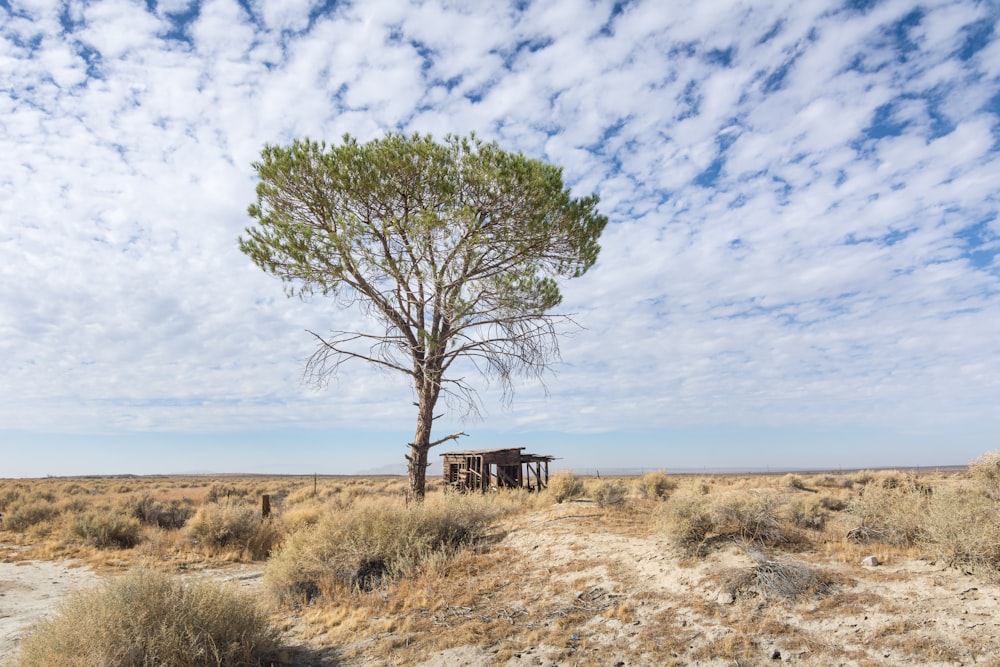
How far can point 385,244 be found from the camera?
1326 centimetres

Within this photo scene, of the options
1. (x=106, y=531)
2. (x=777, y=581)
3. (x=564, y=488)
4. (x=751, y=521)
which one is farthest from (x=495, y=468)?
(x=777, y=581)

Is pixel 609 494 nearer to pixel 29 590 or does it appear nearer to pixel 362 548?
pixel 362 548

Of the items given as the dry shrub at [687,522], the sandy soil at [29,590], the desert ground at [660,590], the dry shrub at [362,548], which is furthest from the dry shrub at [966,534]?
the sandy soil at [29,590]

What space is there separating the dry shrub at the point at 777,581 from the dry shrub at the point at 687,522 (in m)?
1.19

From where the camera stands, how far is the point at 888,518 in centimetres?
862

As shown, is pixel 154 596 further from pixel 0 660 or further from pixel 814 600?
pixel 814 600

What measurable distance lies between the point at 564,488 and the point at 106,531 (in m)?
13.2

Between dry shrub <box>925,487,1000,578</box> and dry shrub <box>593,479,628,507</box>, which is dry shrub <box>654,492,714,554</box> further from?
dry shrub <box>593,479,628,507</box>

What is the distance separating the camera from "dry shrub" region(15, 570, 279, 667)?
17.7ft

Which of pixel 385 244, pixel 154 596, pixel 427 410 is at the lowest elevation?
pixel 154 596

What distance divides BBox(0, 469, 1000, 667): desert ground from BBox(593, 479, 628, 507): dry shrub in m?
2.91

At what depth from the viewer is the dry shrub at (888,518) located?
816 cm

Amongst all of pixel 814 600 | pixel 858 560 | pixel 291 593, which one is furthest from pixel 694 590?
pixel 291 593

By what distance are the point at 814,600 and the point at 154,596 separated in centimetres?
756
